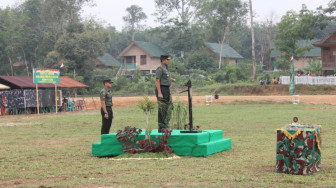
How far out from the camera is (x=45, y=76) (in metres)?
31.8

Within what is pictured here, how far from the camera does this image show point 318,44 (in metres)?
49.4

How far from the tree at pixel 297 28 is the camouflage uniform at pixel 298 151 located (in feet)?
139

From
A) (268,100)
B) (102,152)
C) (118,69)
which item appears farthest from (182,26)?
(102,152)

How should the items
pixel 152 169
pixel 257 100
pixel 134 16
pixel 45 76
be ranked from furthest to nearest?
pixel 134 16, pixel 257 100, pixel 45 76, pixel 152 169

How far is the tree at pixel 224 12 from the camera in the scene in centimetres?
6450

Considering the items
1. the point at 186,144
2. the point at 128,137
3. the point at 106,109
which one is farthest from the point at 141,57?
the point at 186,144

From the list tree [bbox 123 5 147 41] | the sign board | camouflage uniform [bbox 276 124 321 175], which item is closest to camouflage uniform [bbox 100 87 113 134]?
camouflage uniform [bbox 276 124 321 175]

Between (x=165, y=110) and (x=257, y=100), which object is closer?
(x=165, y=110)

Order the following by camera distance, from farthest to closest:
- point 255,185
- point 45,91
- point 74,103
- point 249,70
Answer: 1. point 249,70
2. point 74,103
3. point 45,91
4. point 255,185

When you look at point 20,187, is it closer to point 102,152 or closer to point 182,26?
point 102,152

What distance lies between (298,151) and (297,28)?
43403 mm

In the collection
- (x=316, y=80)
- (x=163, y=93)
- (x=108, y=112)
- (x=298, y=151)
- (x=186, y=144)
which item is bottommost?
(x=186, y=144)

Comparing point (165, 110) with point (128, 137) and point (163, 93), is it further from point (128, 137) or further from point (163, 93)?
point (128, 137)

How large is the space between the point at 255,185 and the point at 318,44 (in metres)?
45.6
